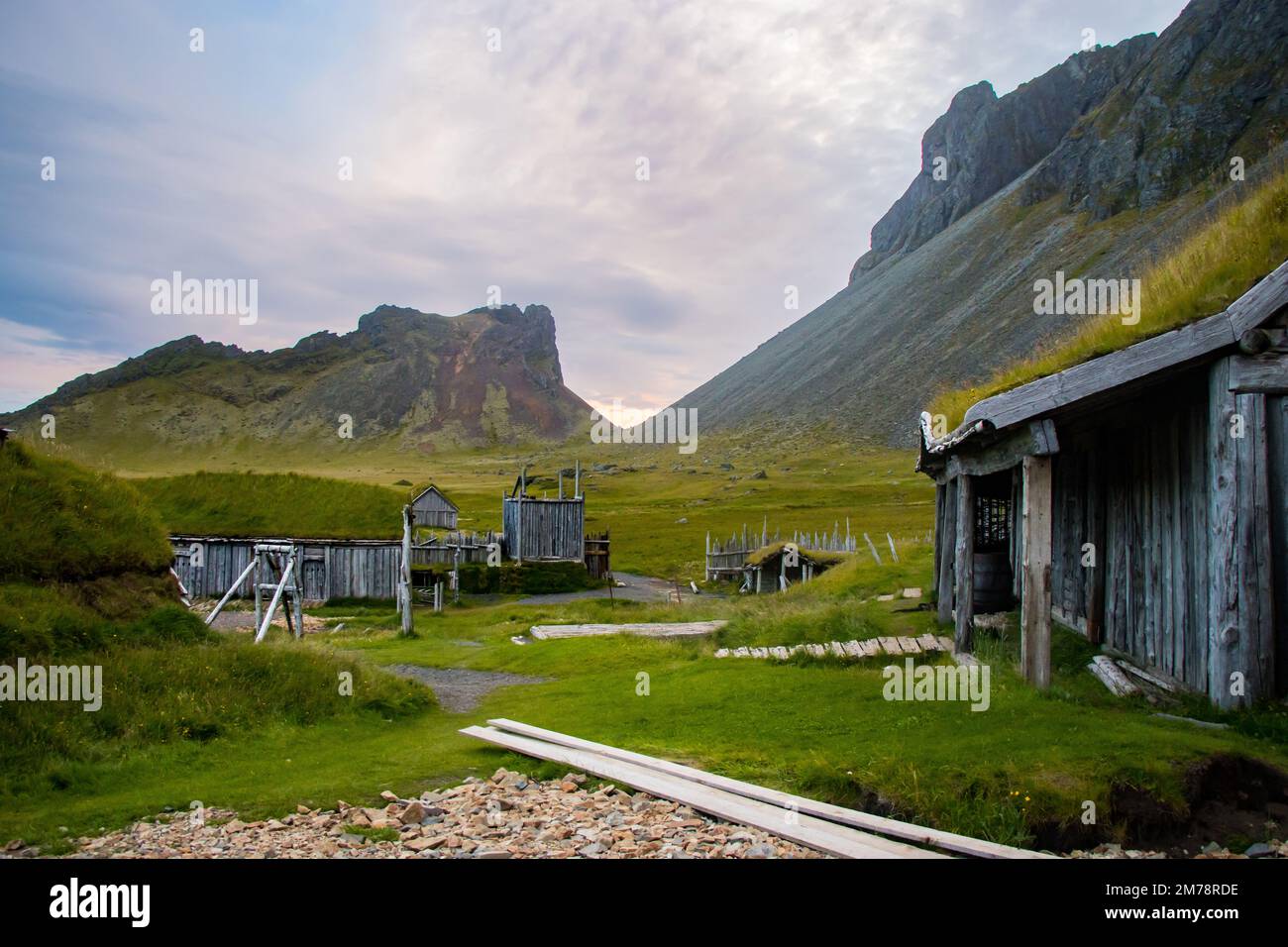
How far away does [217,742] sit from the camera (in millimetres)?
10688

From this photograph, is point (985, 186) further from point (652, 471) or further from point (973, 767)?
point (973, 767)

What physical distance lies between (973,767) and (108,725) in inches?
383

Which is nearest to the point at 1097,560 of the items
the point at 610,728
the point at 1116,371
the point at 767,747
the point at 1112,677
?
the point at 1112,677

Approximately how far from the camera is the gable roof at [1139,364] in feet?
29.6

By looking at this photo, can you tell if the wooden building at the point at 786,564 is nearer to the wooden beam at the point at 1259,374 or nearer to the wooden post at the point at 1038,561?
the wooden post at the point at 1038,561

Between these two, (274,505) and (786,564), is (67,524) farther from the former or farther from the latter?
(274,505)

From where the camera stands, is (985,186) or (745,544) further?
(985,186)

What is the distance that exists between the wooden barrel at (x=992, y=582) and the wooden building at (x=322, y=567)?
26596mm

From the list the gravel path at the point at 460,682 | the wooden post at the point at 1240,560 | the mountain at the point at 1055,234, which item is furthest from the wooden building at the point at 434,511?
the mountain at the point at 1055,234

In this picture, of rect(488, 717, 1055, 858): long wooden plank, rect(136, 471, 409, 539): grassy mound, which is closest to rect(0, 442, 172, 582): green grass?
rect(488, 717, 1055, 858): long wooden plank

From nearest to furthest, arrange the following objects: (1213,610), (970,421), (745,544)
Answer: (1213,610)
(970,421)
(745,544)

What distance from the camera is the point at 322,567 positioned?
3722 centimetres

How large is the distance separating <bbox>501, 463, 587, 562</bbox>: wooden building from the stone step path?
87.6ft
